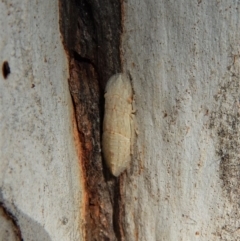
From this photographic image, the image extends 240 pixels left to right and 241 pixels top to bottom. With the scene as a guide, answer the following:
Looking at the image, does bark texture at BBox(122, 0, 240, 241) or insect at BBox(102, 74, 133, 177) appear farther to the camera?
insect at BBox(102, 74, 133, 177)

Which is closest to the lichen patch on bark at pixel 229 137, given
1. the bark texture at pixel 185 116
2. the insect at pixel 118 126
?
the bark texture at pixel 185 116

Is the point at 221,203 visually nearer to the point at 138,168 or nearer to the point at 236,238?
the point at 236,238

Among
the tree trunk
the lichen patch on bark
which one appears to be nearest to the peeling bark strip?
the tree trunk

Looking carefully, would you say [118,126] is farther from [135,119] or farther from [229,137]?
[229,137]

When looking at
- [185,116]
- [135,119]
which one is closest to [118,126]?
[135,119]

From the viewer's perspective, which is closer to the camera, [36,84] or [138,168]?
[36,84]

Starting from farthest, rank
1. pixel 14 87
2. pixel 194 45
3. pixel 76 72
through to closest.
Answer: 1. pixel 76 72
2. pixel 194 45
3. pixel 14 87

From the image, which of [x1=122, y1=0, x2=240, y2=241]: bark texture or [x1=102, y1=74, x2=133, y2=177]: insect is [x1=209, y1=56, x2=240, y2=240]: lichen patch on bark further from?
[x1=102, y1=74, x2=133, y2=177]: insect

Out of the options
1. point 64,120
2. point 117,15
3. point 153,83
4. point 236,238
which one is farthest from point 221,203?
point 117,15
